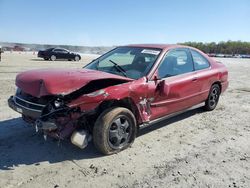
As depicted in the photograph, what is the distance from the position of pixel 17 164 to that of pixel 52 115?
0.82m

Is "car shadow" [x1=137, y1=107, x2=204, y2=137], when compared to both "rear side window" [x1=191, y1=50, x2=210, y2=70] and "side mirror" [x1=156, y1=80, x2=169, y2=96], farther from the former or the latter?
"rear side window" [x1=191, y1=50, x2=210, y2=70]

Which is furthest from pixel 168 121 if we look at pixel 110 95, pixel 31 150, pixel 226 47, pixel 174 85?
pixel 226 47

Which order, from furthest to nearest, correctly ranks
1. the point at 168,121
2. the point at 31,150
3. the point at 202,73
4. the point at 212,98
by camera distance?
the point at 212,98
the point at 202,73
the point at 168,121
the point at 31,150

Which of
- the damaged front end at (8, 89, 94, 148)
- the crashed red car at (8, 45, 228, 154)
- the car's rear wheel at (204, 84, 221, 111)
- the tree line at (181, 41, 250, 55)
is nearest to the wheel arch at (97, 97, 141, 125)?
the crashed red car at (8, 45, 228, 154)

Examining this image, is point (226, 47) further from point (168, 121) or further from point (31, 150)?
point (31, 150)

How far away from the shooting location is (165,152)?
4449mm

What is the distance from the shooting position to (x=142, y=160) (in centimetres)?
412

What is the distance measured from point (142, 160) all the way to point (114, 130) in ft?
1.97

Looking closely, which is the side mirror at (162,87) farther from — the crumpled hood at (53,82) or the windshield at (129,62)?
the crumpled hood at (53,82)

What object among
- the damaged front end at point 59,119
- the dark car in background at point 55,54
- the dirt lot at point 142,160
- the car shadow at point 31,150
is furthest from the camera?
the dark car in background at point 55,54

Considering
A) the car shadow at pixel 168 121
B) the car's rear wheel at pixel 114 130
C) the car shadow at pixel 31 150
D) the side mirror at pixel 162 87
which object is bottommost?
the car shadow at pixel 31 150

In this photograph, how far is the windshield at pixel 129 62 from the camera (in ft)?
16.1

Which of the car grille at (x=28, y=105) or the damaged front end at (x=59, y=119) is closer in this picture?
the damaged front end at (x=59, y=119)

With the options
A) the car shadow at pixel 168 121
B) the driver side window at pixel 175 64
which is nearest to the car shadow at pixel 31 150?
the car shadow at pixel 168 121
